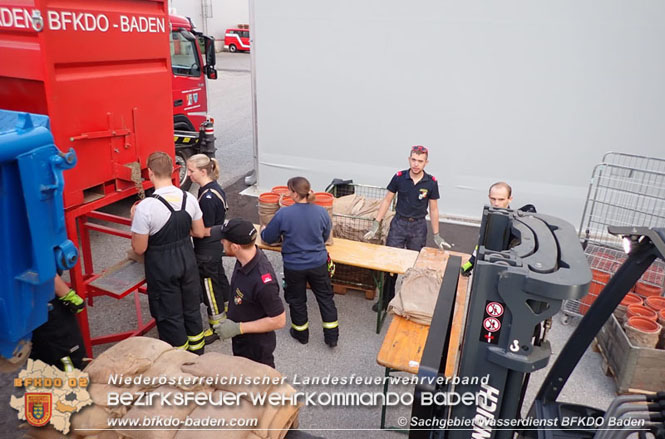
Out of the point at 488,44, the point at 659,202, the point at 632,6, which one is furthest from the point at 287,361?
the point at 632,6

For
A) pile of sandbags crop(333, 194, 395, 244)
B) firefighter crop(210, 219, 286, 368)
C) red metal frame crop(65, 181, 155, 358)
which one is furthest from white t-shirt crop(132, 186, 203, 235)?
pile of sandbags crop(333, 194, 395, 244)

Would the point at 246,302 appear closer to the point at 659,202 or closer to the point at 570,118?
the point at 570,118

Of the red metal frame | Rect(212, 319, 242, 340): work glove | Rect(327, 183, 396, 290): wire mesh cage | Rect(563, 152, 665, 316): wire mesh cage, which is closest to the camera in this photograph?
Rect(212, 319, 242, 340): work glove

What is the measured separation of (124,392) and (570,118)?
7.43 metres

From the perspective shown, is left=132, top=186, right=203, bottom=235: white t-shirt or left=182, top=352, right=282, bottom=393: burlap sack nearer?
left=182, top=352, right=282, bottom=393: burlap sack

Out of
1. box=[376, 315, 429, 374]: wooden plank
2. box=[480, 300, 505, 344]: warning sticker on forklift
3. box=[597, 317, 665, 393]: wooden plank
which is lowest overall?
box=[597, 317, 665, 393]: wooden plank

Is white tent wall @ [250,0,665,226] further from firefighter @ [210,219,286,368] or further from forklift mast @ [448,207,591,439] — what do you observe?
forklift mast @ [448,207,591,439]

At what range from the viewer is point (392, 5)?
316 inches

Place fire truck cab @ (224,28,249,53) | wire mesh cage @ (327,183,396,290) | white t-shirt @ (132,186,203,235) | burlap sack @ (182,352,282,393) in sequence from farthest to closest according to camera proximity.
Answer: fire truck cab @ (224,28,249,53)
wire mesh cage @ (327,183,396,290)
white t-shirt @ (132,186,203,235)
burlap sack @ (182,352,282,393)

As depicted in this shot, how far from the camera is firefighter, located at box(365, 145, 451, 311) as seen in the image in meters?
5.95

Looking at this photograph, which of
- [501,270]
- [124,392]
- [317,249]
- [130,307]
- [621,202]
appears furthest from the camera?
[621,202]

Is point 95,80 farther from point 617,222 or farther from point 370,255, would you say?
point 617,222

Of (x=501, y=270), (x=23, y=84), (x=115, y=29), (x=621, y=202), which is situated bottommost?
(x=621, y=202)

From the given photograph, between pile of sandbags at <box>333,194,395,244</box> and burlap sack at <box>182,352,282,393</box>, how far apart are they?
358cm
